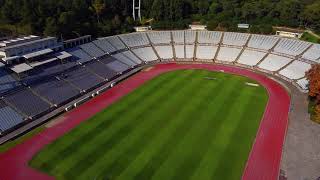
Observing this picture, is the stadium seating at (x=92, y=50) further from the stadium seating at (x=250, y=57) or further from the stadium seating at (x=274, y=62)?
the stadium seating at (x=274, y=62)

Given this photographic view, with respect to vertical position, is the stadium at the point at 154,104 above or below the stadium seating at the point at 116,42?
below

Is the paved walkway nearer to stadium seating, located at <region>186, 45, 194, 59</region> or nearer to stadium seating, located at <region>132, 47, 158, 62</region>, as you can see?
stadium seating, located at <region>186, 45, 194, 59</region>

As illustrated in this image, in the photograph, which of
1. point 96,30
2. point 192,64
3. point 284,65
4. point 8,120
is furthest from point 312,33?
point 8,120

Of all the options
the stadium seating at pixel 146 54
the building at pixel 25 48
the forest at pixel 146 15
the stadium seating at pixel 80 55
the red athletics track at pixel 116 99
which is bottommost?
the red athletics track at pixel 116 99

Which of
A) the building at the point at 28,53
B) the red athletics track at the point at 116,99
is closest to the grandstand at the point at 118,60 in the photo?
the building at the point at 28,53

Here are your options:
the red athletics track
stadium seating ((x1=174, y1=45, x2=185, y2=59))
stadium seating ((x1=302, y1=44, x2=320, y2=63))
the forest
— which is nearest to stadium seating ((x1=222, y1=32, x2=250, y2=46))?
the forest

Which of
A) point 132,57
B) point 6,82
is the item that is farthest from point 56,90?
point 132,57
